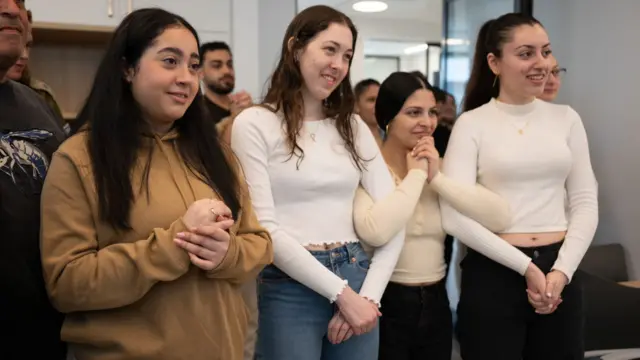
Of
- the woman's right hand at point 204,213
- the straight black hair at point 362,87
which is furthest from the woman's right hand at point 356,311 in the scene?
the straight black hair at point 362,87

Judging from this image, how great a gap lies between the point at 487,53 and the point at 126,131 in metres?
1.17

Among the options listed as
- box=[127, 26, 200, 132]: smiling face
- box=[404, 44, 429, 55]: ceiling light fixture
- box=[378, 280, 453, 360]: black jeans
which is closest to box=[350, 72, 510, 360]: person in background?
box=[378, 280, 453, 360]: black jeans

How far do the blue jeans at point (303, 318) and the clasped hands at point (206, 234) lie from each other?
0.36 metres

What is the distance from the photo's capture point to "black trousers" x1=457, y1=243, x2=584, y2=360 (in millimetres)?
1640

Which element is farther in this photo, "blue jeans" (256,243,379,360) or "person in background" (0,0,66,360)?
"blue jeans" (256,243,379,360)

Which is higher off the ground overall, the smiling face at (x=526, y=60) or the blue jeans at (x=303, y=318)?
the smiling face at (x=526, y=60)

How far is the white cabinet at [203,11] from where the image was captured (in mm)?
3051

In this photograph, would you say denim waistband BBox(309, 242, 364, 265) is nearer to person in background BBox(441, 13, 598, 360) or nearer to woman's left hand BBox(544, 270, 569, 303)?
person in background BBox(441, 13, 598, 360)

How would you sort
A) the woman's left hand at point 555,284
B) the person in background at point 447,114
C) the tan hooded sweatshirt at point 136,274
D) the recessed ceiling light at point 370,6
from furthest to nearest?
the recessed ceiling light at point 370,6 → the person in background at point 447,114 → the woman's left hand at point 555,284 → the tan hooded sweatshirt at point 136,274

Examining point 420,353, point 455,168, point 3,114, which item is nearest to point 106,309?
point 3,114

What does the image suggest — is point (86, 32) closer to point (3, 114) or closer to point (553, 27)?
point (3, 114)

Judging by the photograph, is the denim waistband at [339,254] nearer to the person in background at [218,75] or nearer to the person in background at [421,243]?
the person in background at [421,243]

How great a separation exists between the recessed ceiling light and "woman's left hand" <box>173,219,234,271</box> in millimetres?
3401

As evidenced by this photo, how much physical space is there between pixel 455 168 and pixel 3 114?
1.18 metres
